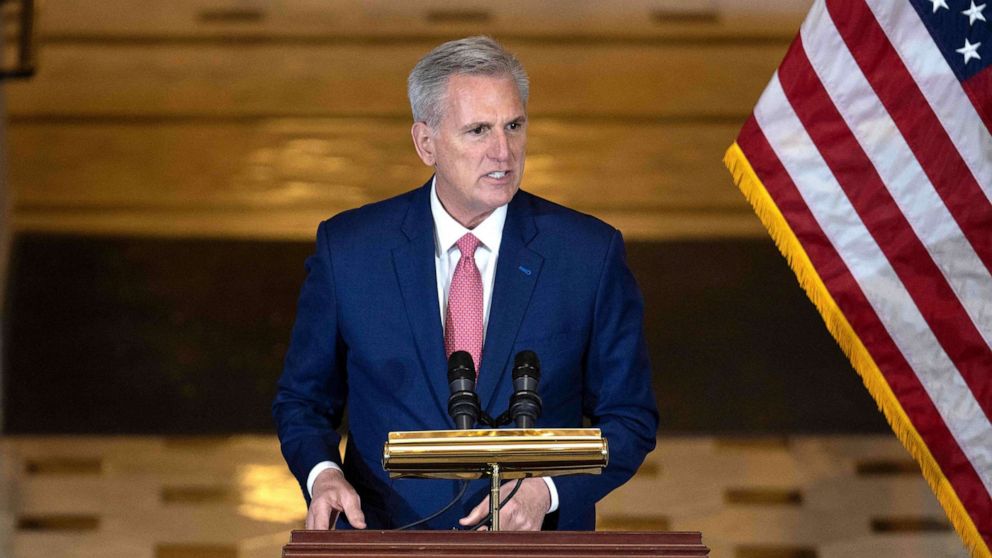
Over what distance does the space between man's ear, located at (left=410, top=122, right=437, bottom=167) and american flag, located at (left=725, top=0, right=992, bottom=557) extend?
0.85 m

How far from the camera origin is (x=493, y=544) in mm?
1833

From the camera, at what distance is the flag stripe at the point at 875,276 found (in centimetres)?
302

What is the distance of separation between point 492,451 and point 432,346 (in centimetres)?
54

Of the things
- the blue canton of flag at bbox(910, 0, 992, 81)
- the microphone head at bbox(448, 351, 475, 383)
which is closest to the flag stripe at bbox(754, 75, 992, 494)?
the blue canton of flag at bbox(910, 0, 992, 81)

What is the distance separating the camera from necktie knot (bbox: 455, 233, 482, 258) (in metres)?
2.56

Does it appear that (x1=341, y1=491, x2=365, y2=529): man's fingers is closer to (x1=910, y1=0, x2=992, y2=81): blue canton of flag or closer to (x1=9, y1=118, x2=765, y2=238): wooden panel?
(x1=910, y1=0, x2=992, y2=81): blue canton of flag

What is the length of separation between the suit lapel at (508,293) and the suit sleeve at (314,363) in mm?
261

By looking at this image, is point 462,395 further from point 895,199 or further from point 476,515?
point 895,199

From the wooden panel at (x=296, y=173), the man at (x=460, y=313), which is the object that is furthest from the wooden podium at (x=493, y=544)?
the wooden panel at (x=296, y=173)

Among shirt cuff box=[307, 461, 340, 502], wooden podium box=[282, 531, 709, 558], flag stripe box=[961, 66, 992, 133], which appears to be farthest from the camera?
flag stripe box=[961, 66, 992, 133]

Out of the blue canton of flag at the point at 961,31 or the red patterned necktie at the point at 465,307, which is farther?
the blue canton of flag at the point at 961,31

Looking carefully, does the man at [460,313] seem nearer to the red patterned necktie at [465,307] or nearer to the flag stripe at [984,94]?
the red patterned necktie at [465,307]

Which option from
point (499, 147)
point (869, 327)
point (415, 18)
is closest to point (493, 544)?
point (499, 147)

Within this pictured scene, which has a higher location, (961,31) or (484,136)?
(961,31)
